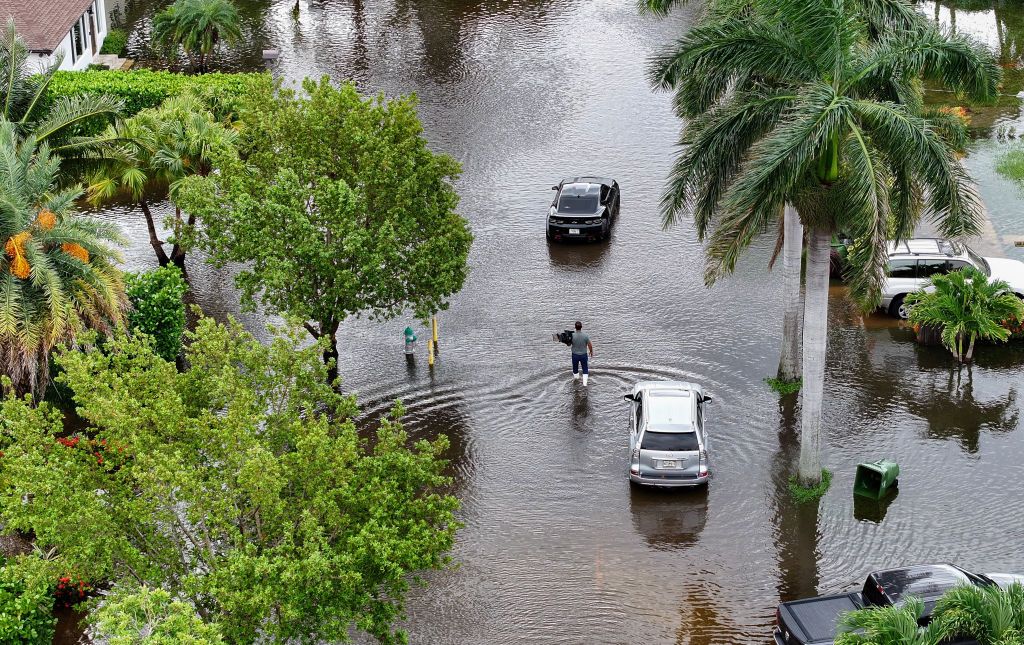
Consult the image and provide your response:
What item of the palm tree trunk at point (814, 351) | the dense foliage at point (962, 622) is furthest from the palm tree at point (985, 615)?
the palm tree trunk at point (814, 351)

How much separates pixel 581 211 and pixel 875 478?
14.6 meters

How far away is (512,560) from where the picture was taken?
2170 cm

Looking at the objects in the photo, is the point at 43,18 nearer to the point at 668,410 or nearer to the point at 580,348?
the point at 580,348

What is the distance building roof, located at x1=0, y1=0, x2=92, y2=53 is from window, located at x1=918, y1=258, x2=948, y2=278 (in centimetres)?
3155

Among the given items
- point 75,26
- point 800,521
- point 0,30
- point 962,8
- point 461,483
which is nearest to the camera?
point 800,521

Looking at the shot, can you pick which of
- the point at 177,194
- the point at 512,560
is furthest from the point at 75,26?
the point at 512,560

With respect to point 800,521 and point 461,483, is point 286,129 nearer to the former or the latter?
point 461,483

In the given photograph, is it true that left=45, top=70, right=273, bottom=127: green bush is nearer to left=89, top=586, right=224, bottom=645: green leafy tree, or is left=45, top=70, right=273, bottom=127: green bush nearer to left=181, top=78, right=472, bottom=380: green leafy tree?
left=181, top=78, right=472, bottom=380: green leafy tree

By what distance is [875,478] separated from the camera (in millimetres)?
22797

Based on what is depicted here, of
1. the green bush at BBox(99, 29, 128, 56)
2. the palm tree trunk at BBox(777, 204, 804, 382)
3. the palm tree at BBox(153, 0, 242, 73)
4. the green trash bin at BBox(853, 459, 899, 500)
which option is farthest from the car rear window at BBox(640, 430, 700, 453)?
the green bush at BBox(99, 29, 128, 56)

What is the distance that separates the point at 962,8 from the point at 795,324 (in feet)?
110

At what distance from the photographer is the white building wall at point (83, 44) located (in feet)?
139

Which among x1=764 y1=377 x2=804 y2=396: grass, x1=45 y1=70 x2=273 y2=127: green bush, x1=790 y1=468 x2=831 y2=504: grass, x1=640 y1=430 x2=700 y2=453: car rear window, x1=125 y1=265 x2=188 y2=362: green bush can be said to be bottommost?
x1=790 y1=468 x2=831 y2=504: grass

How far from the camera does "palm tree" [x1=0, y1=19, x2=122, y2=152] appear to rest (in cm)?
2517
